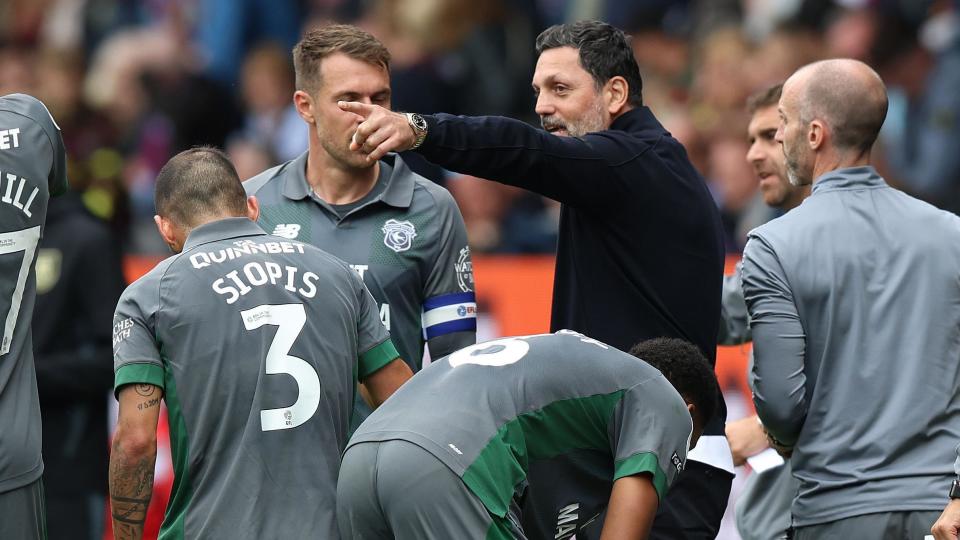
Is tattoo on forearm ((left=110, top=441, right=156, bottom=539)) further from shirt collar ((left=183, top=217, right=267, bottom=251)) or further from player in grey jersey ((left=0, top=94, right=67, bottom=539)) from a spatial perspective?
shirt collar ((left=183, top=217, right=267, bottom=251))

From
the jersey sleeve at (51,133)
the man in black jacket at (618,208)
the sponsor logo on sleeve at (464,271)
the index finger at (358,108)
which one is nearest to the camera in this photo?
the index finger at (358,108)

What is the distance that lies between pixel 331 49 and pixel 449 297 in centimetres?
106

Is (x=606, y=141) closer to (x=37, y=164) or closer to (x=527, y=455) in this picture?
(x=527, y=455)

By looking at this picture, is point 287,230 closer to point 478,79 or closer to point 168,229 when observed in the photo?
point 168,229

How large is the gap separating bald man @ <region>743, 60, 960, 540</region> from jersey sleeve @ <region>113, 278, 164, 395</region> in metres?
1.90

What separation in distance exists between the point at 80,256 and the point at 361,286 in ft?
9.40

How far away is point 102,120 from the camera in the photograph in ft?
43.0

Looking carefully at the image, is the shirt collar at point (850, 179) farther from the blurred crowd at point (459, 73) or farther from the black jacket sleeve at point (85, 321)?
the blurred crowd at point (459, 73)

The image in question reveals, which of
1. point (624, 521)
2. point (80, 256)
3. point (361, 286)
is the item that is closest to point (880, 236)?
point (624, 521)

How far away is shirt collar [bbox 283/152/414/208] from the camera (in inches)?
222

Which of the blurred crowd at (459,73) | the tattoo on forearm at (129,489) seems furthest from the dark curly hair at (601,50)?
the blurred crowd at (459,73)

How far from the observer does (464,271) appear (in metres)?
5.64

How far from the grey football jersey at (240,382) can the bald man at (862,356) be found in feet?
4.67

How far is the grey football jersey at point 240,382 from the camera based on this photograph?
440 cm
